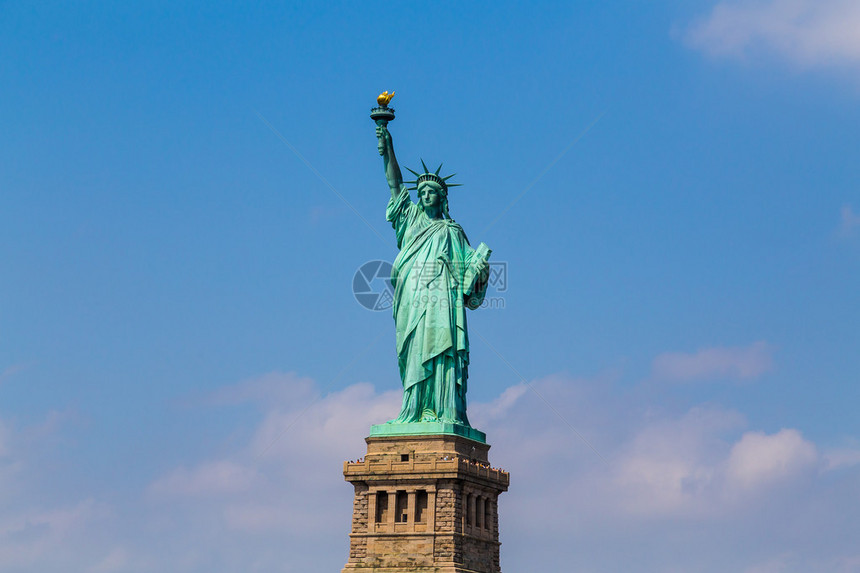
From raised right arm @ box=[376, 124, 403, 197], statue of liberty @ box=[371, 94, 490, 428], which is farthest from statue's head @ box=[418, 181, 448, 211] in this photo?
raised right arm @ box=[376, 124, 403, 197]

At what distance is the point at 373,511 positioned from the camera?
53781 millimetres

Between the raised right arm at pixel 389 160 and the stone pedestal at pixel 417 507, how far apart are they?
9.08 meters

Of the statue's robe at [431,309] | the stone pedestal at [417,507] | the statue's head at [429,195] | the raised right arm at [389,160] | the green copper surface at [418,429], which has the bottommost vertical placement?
the stone pedestal at [417,507]

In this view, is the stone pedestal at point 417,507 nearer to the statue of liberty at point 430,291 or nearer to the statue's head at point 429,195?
the statue of liberty at point 430,291

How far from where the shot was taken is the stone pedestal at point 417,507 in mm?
52906

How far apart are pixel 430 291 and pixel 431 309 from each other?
2.24 ft

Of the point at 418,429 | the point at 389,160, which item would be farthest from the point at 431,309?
the point at 389,160

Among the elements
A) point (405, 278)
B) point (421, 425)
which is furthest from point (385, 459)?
point (405, 278)

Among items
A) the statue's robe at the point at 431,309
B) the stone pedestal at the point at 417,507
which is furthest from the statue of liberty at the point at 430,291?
the stone pedestal at the point at 417,507

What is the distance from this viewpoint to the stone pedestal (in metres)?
52.9

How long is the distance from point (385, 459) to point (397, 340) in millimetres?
4174

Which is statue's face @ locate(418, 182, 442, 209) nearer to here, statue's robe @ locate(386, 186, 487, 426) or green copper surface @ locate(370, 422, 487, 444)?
statue's robe @ locate(386, 186, 487, 426)

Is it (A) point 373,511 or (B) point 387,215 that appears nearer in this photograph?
(A) point 373,511

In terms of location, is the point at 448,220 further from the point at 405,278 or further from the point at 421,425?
the point at 421,425
